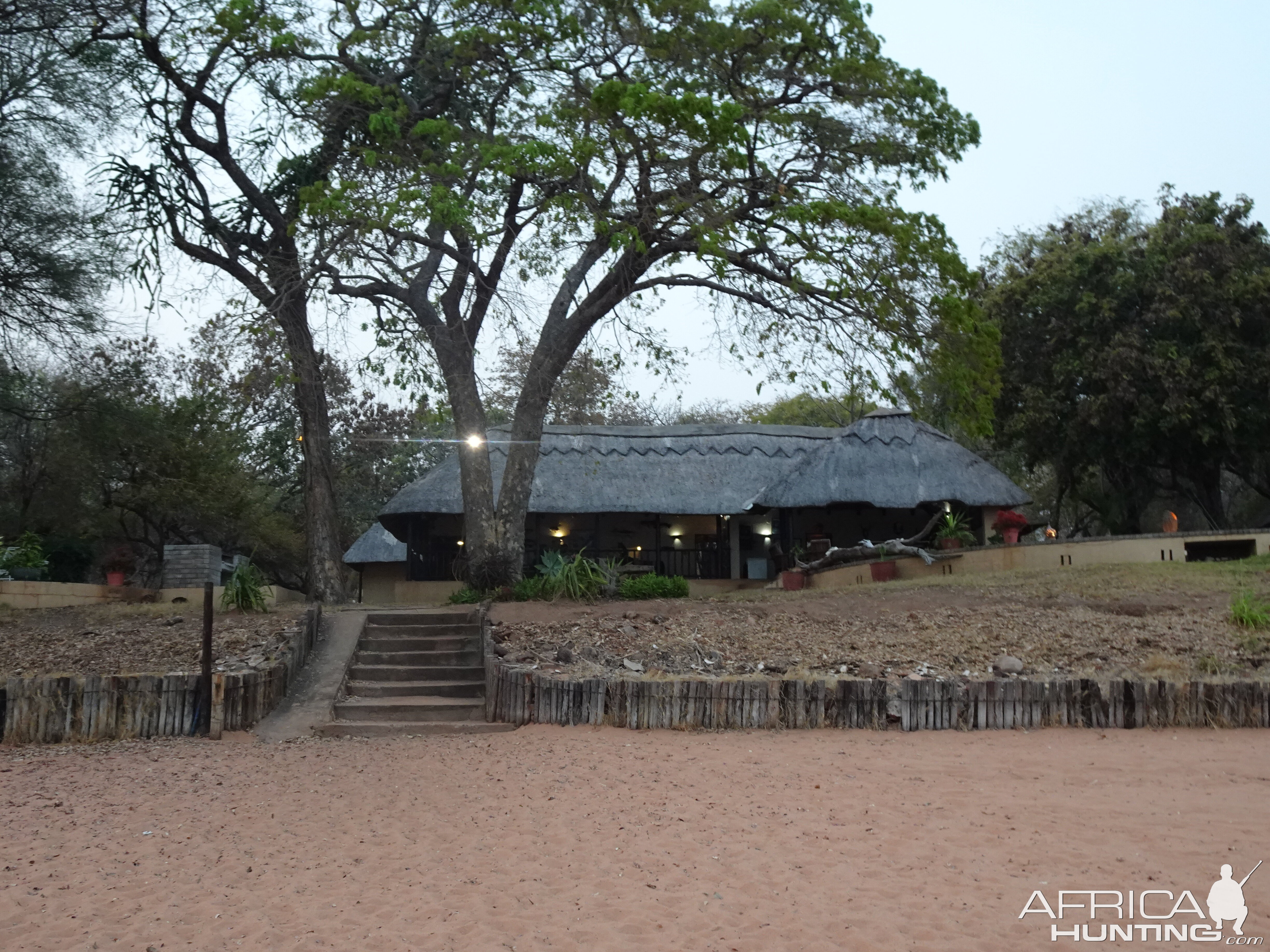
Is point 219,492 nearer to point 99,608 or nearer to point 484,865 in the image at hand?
point 99,608

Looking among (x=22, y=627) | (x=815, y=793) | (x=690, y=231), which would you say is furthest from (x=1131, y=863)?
(x=22, y=627)

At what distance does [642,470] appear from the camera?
2308 cm

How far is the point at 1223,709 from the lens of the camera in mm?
8555

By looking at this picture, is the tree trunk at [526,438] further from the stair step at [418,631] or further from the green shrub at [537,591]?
the stair step at [418,631]

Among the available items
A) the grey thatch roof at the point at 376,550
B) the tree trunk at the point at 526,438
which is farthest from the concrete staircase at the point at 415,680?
the grey thatch roof at the point at 376,550

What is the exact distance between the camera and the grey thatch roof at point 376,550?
2639 cm

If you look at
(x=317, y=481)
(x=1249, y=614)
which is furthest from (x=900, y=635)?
(x=317, y=481)

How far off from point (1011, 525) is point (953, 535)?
45.6 inches

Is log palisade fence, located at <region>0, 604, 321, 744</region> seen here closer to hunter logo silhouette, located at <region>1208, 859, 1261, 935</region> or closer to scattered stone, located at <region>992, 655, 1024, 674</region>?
scattered stone, located at <region>992, 655, 1024, 674</region>

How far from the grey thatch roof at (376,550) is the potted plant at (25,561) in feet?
28.9

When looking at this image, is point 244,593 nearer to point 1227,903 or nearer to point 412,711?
point 412,711

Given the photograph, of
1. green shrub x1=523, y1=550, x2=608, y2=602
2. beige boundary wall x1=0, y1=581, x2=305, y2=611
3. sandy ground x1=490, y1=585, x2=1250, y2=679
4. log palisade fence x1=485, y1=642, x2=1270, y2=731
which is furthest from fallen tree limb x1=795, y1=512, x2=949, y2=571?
beige boundary wall x1=0, y1=581, x2=305, y2=611

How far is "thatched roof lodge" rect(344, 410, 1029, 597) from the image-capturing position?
69.8 feet

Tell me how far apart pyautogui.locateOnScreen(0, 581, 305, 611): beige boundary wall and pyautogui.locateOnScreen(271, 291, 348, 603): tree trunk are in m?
0.89
